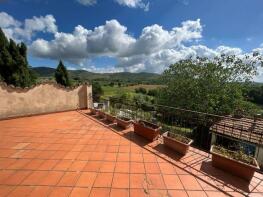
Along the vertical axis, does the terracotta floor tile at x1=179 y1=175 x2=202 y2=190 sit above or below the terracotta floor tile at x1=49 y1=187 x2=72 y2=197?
above

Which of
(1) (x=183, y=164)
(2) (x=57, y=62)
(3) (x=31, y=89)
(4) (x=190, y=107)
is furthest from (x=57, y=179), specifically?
(2) (x=57, y=62)

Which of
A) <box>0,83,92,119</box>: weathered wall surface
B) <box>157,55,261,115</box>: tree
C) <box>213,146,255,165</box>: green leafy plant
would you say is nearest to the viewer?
<box>213,146,255,165</box>: green leafy plant

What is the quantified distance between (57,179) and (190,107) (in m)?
10.3

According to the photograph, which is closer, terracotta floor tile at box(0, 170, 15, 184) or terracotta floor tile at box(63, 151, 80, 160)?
terracotta floor tile at box(0, 170, 15, 184)

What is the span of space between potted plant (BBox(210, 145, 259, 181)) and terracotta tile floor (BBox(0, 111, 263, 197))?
0.33 ft

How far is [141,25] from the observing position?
9844mm

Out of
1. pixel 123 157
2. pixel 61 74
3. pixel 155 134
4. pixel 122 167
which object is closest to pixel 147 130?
pixel 155 134

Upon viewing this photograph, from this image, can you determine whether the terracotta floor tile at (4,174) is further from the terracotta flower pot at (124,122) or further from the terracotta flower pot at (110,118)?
the terracotta flower pot at (110,118)

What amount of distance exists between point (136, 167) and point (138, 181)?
0.38 meters

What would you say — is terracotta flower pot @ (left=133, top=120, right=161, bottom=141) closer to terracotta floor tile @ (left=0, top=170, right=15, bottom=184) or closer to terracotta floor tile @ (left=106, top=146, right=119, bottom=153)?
terracotta floor tile @ (left=106, top=146, right=119, bottom=153)

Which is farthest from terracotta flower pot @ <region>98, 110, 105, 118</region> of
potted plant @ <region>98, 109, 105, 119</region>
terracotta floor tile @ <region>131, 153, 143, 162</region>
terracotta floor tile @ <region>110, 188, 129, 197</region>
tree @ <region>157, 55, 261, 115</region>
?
tree @ <region>157, 55, 261, 115</region>

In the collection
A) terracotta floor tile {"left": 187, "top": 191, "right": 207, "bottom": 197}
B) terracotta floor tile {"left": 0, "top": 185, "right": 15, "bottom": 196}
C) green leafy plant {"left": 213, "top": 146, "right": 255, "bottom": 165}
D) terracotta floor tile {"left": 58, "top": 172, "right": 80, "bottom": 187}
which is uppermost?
green leafy plant {"left": 213, "top": 146, "right": 255, "bottom": 165}

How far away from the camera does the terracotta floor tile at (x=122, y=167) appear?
2.69m

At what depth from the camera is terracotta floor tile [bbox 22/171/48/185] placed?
238 centimetres
